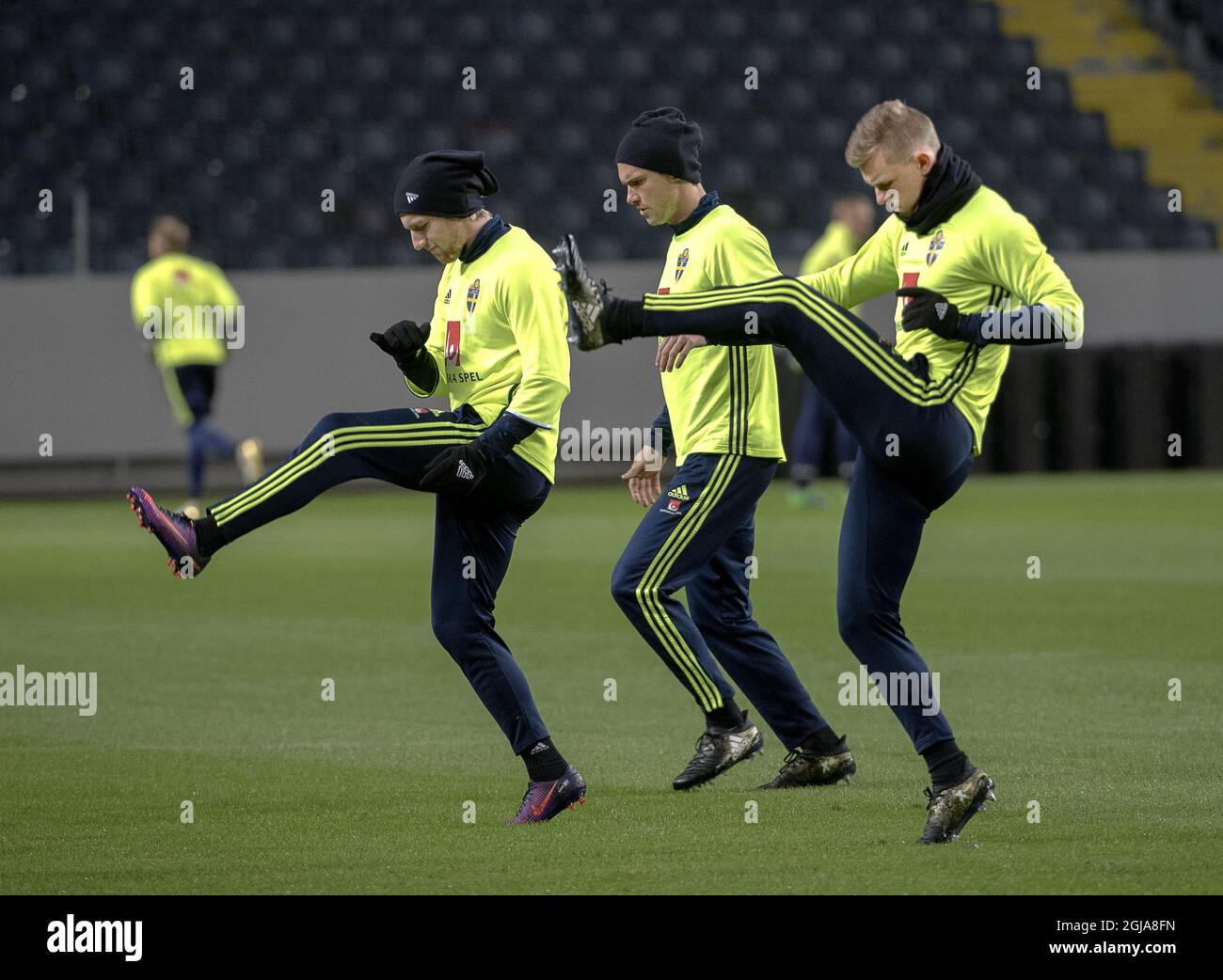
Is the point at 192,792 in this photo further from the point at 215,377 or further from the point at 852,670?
the point at 215,377

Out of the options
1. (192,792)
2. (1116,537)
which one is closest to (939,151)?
(192,792)

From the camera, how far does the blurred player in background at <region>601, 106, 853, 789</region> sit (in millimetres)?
6043

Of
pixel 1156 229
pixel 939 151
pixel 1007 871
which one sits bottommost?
pixel 1007 871

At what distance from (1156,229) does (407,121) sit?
8194 millimetres

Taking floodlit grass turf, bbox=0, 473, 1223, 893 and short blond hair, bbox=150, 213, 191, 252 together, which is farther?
short blond hair, bbox=150, 213, 191, 252

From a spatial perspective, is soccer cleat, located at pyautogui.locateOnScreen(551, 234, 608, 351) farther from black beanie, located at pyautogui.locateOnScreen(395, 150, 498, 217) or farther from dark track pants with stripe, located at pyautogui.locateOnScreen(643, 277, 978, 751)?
black beanie, located at pyautogui.locateOnScreen(395, 150, 498, 217)

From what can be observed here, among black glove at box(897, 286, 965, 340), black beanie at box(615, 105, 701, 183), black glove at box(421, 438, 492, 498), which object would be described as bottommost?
black glove at box(421, 438, 492, 498)

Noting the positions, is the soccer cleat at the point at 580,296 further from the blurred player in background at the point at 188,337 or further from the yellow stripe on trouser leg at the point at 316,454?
the blurred player in background at the point at 188,337

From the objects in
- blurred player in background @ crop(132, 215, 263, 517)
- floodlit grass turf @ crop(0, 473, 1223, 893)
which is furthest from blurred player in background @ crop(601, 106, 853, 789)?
blurred player in background @ crop(132, 215, 263, 517)

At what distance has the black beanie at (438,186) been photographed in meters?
5.76

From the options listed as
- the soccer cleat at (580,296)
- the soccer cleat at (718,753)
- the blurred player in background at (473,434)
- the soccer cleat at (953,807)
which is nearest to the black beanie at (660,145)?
the blurred player in background at (473,434)

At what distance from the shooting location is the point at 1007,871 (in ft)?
16.0

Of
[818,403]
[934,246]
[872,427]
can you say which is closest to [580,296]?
[872,427]

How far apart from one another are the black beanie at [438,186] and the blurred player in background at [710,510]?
523 mm
